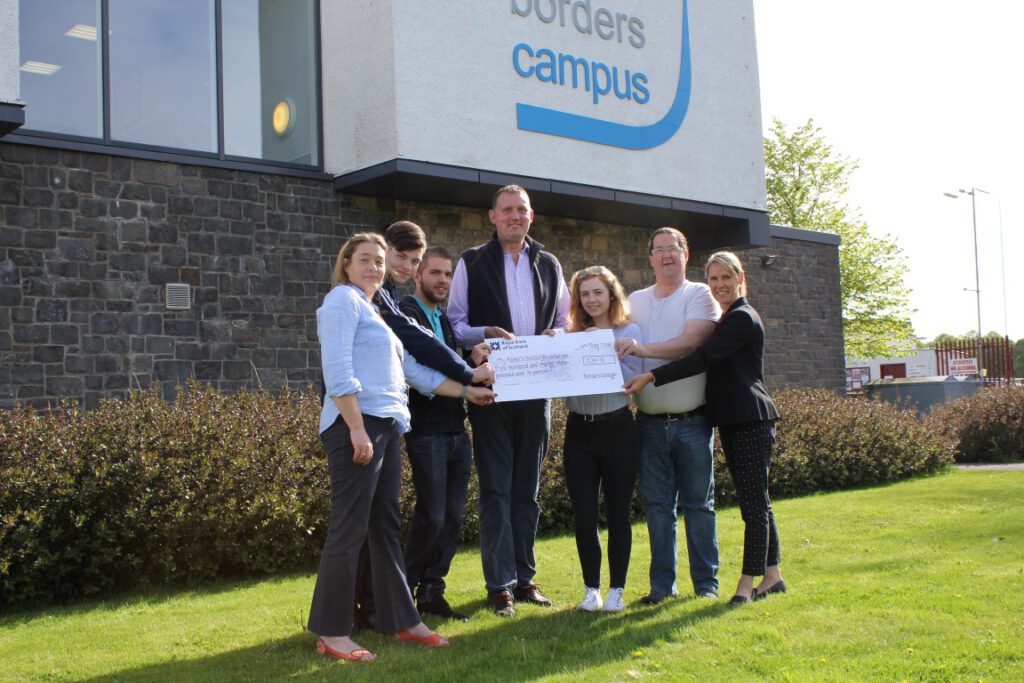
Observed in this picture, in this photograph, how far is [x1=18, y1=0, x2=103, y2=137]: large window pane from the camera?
1057cm

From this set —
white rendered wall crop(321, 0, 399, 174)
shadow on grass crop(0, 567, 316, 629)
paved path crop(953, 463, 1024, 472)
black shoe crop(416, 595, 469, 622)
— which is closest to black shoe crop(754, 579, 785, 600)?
black shoe crop(416, 595, 469, 622)

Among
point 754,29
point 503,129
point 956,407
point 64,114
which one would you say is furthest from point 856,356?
point 64,114

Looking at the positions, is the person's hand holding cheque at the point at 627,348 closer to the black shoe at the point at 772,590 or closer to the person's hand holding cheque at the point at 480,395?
the person's hand holding cheque at the point at 480,395

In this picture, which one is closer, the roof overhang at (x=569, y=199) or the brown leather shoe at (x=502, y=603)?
the brown leather shoe at (x=502, y=603)

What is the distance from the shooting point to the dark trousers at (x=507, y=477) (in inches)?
214

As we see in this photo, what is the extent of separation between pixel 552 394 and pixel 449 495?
0.80 meters

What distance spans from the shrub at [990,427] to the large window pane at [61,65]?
13182 mm

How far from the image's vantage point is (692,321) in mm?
5641

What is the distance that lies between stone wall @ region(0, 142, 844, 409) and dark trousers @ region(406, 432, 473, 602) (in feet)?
21.1

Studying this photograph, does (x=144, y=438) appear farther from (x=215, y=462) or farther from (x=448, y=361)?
(x=448, y=361)

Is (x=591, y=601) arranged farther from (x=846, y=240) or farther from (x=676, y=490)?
(x=846, y=240)

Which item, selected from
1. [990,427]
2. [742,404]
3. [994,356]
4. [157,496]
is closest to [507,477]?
[742,404]

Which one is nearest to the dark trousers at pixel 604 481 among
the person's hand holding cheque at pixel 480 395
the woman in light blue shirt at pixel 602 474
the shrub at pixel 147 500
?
the woman in light blue shirt at pixel 602 474

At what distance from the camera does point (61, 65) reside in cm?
1075
